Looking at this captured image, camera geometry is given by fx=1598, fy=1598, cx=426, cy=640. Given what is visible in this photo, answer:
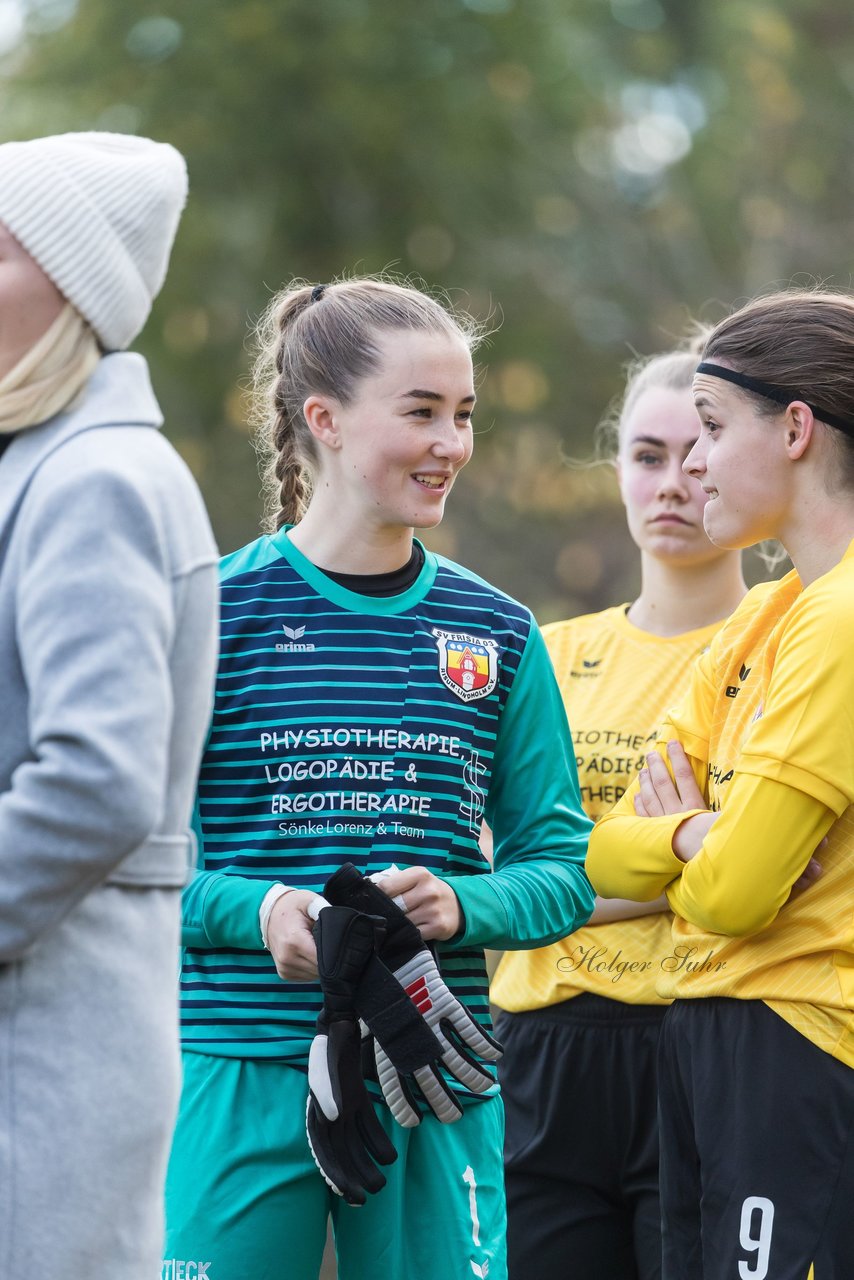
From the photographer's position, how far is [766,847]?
235 cm

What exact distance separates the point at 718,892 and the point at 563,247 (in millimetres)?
14500

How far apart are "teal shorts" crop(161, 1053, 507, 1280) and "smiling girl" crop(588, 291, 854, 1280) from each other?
1.22 ft

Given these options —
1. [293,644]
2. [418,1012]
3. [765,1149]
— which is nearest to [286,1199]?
[418,1012]

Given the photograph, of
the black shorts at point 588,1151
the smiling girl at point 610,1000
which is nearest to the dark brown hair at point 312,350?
the smiling girl at point 610,1000

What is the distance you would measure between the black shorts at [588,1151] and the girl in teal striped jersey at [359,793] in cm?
50

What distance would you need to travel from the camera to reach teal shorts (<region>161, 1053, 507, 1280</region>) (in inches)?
93.7

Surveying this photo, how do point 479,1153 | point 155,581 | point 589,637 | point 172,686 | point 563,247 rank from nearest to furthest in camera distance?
point 155,581 → point 172,686 → point 479,1153 → point 589,637 → point 563,247

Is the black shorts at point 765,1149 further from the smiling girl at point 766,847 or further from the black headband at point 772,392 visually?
the black headband at point 772,392

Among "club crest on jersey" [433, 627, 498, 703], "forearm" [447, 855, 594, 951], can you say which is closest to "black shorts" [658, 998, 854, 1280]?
"forearm" [447, 855, 594, 951]

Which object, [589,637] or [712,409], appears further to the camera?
[589,637]

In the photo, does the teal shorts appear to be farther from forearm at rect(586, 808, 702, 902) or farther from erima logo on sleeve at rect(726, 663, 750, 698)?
erima logo on sleeve at rect(726, 663, 750, 698)

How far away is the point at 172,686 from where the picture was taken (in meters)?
1.72

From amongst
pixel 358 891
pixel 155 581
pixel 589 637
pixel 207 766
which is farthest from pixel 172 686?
pixel 589 637

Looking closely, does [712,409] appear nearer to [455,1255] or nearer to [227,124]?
[455,1255]
